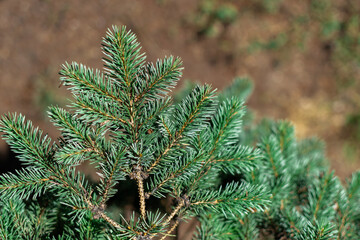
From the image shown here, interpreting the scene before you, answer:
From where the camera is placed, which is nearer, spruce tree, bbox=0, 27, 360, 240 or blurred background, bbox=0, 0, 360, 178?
spruce tree, bbox=0, 27, 360, 240

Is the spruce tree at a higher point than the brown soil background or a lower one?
lower

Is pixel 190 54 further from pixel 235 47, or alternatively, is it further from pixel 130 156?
pixel 130 156

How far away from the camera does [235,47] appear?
445cm

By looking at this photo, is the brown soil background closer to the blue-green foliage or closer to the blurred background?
the blurred background

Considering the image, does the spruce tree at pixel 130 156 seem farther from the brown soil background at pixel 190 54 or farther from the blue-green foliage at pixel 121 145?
the brown soil background at pixel 190 54

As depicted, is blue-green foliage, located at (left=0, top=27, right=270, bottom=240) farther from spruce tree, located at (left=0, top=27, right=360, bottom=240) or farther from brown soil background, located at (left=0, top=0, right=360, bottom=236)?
brown soil background, located at (left=0, top=0, right=360, bottom=236)

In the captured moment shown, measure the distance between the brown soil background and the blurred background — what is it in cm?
1

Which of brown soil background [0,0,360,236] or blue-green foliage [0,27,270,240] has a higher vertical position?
brown soil background [0,0,360,236]

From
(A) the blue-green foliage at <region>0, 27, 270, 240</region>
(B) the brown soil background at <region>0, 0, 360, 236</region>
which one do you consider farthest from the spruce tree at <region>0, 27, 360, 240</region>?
(B) the brown soil background at <region>0, 0, 360, 236</region>

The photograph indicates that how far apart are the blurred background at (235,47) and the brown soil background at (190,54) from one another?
0.01m

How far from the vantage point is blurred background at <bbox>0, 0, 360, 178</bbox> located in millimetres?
3902

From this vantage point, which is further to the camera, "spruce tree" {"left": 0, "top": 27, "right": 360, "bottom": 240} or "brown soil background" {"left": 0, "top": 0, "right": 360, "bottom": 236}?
"brown soil background" {"left": 0, "top": 0, "right": 360, "bottom": 236}

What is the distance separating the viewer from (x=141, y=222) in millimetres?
→ 920

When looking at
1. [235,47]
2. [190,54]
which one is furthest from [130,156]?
[235,47]
